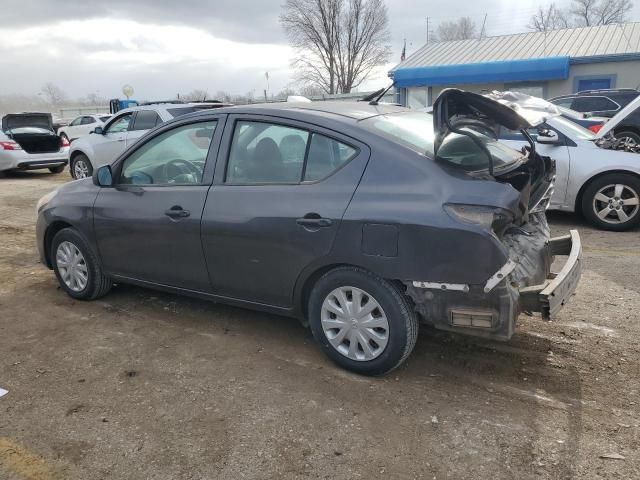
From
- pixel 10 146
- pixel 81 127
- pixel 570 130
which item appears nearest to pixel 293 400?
pixel 570 130

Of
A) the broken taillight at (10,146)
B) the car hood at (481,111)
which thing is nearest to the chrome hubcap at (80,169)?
the broken taillight at (10,146)

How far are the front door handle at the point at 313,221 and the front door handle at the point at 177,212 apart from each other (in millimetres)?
959

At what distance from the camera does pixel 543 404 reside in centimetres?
298

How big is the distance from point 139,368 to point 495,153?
108 inches

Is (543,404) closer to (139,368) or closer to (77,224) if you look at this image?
(139,368)

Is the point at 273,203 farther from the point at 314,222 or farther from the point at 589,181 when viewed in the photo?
the point at 589,181

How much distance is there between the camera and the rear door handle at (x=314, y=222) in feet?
10.4

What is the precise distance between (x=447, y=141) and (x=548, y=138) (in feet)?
14.3

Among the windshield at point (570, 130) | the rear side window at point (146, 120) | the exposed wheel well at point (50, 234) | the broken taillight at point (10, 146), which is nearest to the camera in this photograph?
the exposed wheel well at point (50, 234)

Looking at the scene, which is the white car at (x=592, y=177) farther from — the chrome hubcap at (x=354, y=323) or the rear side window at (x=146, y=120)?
the rear side window at (x=146, y=120)

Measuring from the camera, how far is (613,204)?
6727mm

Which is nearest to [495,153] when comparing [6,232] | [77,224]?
[77,224]

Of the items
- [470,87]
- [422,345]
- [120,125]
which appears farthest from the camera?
[470,87]

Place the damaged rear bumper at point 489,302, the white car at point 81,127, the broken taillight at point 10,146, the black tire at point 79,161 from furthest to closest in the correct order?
the white car at point 81,127
the broken taillight at point 10,146
the black tire at point 79,161
the damaged rear bumper at point 489,302
